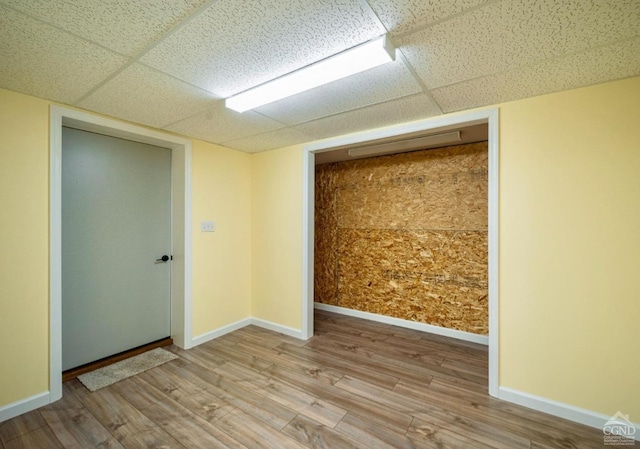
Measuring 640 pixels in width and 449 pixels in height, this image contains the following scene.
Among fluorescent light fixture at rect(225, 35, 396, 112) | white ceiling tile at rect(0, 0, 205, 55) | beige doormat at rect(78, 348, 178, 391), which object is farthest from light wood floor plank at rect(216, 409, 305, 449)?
white ceiling tile at rect(0, 0, 205, 55)

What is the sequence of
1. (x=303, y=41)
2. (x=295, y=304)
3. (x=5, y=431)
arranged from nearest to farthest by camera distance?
1. (x=303, y=41)
2. (x=5, y=431)
3. (x=295, y=304)

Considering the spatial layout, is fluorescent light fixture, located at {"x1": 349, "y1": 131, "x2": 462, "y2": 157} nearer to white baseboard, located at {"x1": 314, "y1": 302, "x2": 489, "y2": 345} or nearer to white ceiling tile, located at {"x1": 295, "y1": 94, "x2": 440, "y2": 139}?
white ceiling tile, located at {"x1": 295, "y1": 94, "x2": 440, "y2": 139}

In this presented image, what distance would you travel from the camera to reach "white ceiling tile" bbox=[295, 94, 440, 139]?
2.22 m

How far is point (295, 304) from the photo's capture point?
3.45 m

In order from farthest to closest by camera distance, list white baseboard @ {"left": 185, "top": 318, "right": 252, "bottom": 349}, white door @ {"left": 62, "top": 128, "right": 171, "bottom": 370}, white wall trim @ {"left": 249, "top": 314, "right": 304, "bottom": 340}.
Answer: white wall trim @ {"left": 249, "top": 314, "right": 304, "bottom": 340}
white baseboard @ {"left": 185, "top": 318, "right": 252, "bottom": 349}
white door @ {"left": 62, "top": 128, "right": 171, "bottom": 370}

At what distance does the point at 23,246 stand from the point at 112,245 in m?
0.74

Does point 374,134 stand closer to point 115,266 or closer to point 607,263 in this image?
point 607,263

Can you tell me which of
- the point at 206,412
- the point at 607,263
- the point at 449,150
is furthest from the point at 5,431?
the point at 449,150

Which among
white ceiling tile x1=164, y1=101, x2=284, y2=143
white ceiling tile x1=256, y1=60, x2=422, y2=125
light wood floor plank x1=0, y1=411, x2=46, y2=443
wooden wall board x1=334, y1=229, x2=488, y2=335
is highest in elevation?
white ceiling tile x1=164, y1=101, x2=284, y2=143

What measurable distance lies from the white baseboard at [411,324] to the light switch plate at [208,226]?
2.27 meters

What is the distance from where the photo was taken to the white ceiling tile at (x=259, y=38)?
1.21 m

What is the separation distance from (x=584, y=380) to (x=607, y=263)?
86 centimetres

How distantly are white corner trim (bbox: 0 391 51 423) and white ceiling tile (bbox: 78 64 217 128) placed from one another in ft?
7.75

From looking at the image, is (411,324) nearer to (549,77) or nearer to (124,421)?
(549,77)
